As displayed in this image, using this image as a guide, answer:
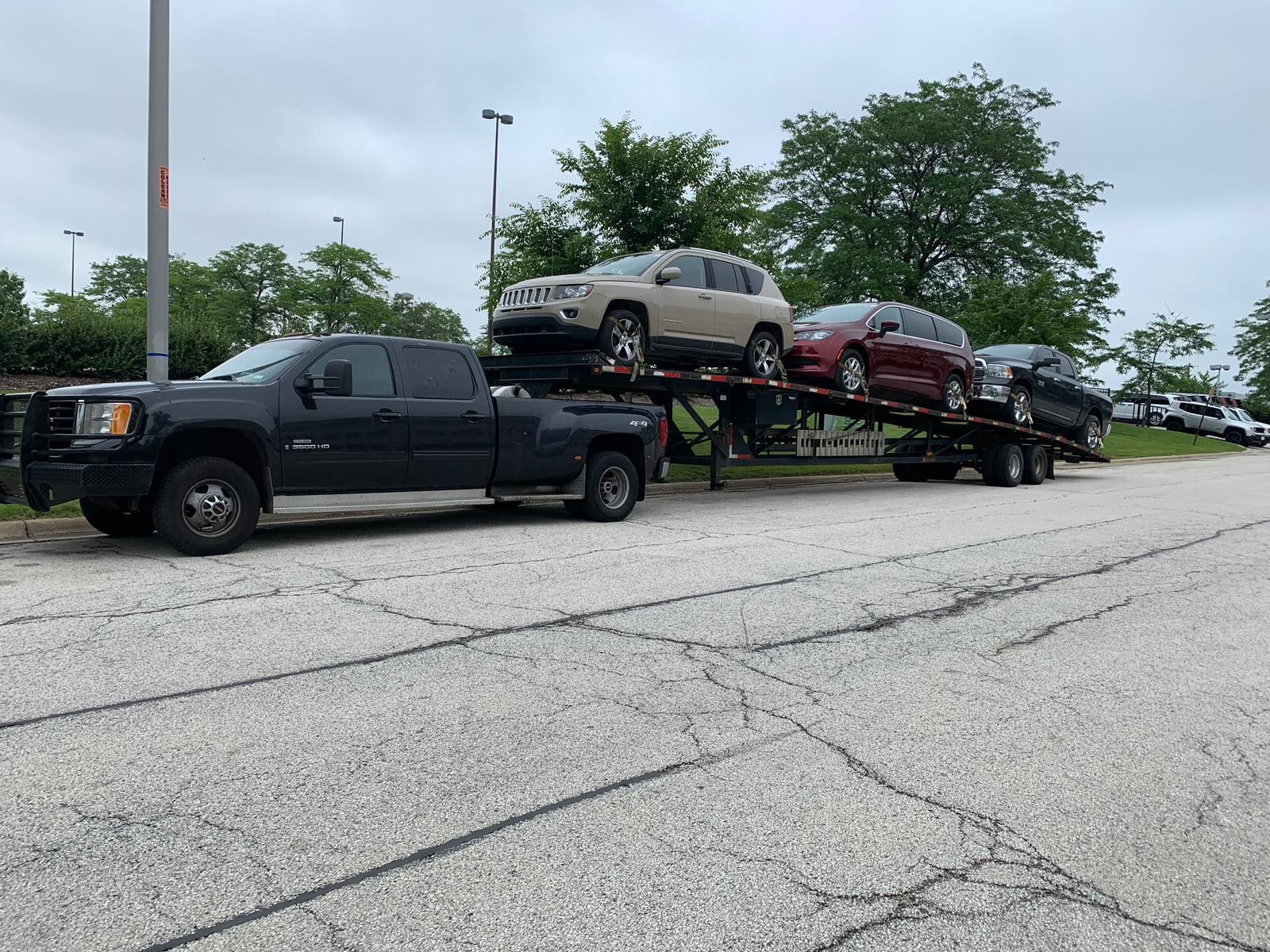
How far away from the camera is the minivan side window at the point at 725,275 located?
42.4ft

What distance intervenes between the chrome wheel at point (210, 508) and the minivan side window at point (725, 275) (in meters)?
6.84

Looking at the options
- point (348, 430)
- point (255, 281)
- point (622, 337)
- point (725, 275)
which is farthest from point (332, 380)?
point (255, 281)

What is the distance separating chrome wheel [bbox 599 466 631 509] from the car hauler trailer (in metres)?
1.17

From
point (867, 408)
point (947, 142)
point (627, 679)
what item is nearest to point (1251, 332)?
point (947, 142)

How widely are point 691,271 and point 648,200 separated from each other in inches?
254

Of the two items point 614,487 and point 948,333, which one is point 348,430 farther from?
point 948,333

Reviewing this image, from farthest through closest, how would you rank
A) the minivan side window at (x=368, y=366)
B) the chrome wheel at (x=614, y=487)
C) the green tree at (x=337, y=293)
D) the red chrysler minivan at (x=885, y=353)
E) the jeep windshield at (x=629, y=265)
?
the green tree at (x=337, y=293) → the red chrysler minivan at (x=885, y=353) → the jeep windshield at (x=629, y=265) → the chrome wheel at (x=614, y=487) → the minivan side window at (x=368, y=366)

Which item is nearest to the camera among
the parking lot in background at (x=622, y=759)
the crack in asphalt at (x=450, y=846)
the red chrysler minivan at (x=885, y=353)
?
the crack in asphalt at (x=450, y=846)

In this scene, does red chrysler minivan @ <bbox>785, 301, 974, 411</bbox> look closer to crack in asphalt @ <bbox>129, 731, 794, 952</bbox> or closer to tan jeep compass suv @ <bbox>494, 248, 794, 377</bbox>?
tan jeep compass suv @ <bbox>494, 248, 794, 377</bbox>

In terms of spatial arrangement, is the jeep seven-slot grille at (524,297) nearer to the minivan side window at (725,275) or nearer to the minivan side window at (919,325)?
the minivan side window at (725,275)

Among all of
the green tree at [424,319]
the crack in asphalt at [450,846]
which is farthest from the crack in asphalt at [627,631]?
the green tree at [424,319]

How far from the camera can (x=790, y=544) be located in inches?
384

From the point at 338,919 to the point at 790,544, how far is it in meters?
7.44

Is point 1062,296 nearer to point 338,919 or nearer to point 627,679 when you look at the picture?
point 627,679
